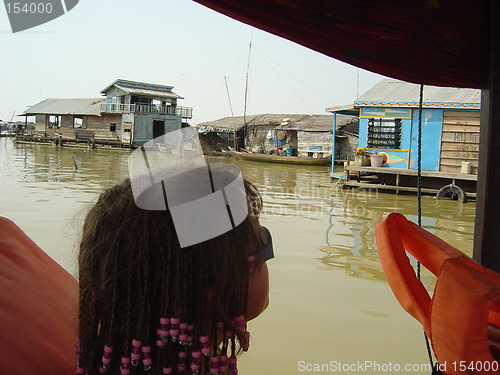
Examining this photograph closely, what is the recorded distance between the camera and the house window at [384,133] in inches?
518

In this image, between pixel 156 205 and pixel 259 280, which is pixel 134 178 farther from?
pixel 259 280

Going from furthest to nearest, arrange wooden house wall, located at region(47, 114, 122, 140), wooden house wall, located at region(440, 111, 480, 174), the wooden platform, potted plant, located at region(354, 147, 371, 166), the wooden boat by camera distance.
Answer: wooden house wall, located at region(47, 114, 122, 140), the wooden boat, potted plant, located at region(354, 147, 371, 166), wooden house wall, located at region(440, 111, 480, 174), the wooden platform

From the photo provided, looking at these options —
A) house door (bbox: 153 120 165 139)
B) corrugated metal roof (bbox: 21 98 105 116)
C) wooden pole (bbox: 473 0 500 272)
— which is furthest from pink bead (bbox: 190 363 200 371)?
corrugated metal roof (bbox: 21 98 105 116)

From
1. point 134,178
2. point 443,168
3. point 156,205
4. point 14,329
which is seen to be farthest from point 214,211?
point 443,168

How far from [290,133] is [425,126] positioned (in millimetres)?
15587

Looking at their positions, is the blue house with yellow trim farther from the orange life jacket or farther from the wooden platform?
the orange life jacket

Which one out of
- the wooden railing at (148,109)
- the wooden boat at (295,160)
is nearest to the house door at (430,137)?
the wooden boat at (295,160)

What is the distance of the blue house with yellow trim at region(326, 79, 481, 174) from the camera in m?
12.3

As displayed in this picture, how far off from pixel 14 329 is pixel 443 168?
42.6ft

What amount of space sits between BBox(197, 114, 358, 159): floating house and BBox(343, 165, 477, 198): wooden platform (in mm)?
11852

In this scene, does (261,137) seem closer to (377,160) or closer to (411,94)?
(411,94)

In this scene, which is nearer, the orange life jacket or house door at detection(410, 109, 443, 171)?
the orange life jacket

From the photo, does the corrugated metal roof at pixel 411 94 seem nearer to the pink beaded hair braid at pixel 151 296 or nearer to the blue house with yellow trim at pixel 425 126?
the blue house with yellow trim at pixel 425 126

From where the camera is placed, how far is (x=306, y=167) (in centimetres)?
2306
